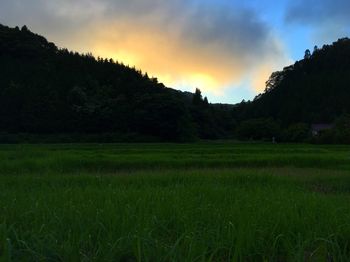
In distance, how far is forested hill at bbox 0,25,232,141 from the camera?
53.6 meters

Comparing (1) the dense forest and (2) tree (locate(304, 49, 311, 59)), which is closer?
(1) the dense forest

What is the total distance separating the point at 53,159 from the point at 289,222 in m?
14.7

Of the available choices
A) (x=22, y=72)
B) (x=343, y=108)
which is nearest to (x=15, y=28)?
(x=22, y=72)

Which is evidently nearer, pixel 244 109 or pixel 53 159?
pixel 53 159

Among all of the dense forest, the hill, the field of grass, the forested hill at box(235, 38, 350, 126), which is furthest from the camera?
the forested hill at box(235, 38, 350, 126)

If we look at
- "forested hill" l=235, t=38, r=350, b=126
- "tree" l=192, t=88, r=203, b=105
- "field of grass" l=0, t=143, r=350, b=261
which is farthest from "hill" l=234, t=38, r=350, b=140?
"field of grass" l=0, t=143, r=350, b=261

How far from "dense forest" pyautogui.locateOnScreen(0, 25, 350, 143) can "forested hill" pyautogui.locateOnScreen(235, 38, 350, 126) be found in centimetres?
16

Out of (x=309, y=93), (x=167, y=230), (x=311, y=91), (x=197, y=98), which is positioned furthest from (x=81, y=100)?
(x=167, y=230)

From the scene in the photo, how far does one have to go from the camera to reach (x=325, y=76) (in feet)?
256

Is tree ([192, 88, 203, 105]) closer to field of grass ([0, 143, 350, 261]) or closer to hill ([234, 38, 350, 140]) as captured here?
hill ([234, 38, 350, 140])

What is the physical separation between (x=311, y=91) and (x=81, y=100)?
125ft

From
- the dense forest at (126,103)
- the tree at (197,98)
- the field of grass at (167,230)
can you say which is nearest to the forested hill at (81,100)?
the dense forest at (126,103)

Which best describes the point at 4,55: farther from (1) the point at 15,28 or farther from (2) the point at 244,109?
(2) the point at 244,109

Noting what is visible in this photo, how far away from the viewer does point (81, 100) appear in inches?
2266
